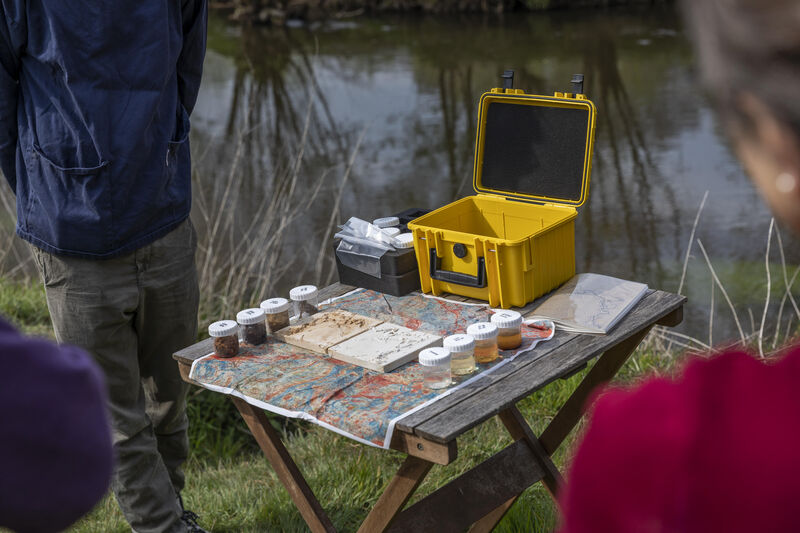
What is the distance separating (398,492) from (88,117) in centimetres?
125

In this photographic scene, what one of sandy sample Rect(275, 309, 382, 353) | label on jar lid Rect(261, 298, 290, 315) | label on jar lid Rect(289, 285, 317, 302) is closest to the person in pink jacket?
sandy sample Rect(275, 309, 382, 353)

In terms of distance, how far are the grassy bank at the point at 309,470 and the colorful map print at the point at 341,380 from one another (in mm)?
795

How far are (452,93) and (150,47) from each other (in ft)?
25.9

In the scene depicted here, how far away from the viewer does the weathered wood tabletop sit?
1.84 m

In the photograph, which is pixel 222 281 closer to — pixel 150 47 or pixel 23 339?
pixel 150 47

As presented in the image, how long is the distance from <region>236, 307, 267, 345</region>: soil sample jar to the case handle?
0.48 metres

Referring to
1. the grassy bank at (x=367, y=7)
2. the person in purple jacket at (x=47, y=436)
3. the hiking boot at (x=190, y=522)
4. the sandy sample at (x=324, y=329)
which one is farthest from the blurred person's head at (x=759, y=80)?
the grassy bank at (x=367, y=7)

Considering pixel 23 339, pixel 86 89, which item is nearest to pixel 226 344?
pixel 86 89

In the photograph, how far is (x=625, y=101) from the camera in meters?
9.53

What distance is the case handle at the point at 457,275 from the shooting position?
236 centimetres

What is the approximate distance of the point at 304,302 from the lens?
242cm

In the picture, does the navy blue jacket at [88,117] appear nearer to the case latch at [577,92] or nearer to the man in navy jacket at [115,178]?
the man in navy jacket at [115,178]

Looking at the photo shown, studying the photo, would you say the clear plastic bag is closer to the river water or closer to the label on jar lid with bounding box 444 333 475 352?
the label on jar lid with bounding box 444 333 475 352

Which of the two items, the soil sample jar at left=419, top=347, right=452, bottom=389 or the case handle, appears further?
the case handle
